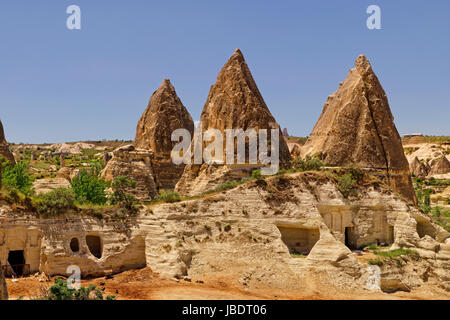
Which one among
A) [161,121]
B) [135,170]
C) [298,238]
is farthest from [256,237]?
[161,121]

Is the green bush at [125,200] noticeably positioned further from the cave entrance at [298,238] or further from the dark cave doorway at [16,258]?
the cave entrance at [298,238]

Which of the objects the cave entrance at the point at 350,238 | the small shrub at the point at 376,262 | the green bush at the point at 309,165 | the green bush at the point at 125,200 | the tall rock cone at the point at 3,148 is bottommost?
the small shrub at the point at 376,262

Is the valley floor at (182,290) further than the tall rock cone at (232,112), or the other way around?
the tall rock cone at (232,112)

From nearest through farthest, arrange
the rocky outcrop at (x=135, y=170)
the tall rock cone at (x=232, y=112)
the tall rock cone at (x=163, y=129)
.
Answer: the tall rock cone at (x=232, y=112) < the rocky outcrop at (x=135, y=170) < the tall rock cone at (x=163, y=129)

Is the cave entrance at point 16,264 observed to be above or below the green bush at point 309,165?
below

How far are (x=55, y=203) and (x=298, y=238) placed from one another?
43.0ft

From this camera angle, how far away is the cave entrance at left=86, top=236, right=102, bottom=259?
24406 millimetres

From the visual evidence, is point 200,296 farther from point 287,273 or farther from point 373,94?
point 373,94

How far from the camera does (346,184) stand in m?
29.4

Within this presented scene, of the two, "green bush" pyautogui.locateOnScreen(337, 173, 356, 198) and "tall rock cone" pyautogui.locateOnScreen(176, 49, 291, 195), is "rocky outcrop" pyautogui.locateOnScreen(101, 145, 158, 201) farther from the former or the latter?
→ "green bush" pyautogui.locateOnScreen(337, 173, 356, 198)

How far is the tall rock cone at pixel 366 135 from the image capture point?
35.6 m

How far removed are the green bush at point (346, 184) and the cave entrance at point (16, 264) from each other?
18069mm

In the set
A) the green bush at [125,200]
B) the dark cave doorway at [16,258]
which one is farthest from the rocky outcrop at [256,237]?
the dark cave doorway at [16,258]

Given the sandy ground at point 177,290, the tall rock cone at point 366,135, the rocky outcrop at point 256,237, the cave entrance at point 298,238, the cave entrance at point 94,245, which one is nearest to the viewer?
the sandy ground at point 177,290
